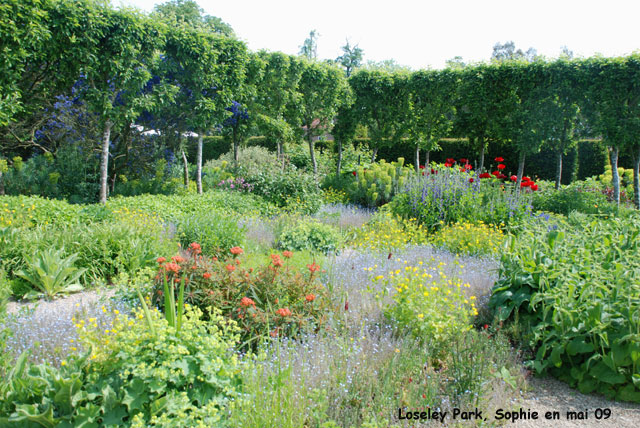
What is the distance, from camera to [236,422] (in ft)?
7.02

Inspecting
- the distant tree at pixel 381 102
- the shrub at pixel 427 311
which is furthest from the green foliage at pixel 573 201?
→ the shrub at pixel 427 311

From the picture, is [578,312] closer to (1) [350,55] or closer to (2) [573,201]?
(2) [573,201]

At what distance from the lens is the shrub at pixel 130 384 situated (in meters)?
2.08

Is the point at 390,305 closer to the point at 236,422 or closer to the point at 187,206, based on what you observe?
the point at 236,422

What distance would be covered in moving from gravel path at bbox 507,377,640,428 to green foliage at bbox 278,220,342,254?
3.61 metres

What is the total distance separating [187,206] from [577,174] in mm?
13515

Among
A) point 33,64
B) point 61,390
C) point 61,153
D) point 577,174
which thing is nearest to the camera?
point 61,390

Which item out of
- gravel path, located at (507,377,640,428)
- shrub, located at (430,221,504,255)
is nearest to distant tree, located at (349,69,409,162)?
shrub, located at (430,221,504,255)

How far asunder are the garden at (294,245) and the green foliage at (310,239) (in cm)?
5

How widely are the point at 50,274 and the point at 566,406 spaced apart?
4.93m

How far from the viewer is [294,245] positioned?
6.26m

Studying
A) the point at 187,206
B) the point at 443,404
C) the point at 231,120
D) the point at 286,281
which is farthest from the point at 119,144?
the point at 443,404

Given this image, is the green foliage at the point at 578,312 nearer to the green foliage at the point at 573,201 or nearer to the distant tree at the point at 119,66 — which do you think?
the green foliage at the point at 573,201

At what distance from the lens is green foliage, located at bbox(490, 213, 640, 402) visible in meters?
2.79
